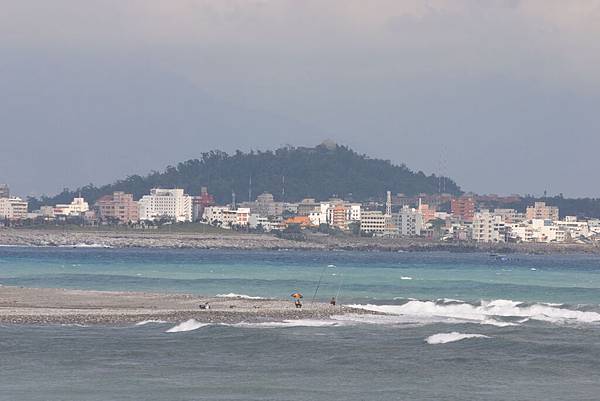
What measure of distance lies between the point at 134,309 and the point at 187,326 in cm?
849

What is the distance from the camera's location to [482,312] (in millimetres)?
56969

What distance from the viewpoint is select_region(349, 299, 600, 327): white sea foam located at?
169 feet

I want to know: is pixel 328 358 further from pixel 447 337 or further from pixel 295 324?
pixel 295 324

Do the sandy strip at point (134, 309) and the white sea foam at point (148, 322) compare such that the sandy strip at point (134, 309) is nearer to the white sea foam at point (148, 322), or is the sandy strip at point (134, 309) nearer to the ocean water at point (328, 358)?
the white sea foam at point (148, 322)

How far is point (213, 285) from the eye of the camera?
8175 centimetres

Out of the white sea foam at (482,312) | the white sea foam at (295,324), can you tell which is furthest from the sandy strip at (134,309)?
the white sea foam at (482,312)

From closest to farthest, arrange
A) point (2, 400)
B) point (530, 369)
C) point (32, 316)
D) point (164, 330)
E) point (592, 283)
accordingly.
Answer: point (2, 400)
point (530, 369)
point (164, 330)
point (32, 316)
point (592, 283)

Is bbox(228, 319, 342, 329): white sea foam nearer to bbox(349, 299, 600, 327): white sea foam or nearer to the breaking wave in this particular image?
the breaking wave

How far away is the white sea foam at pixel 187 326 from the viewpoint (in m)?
43.8

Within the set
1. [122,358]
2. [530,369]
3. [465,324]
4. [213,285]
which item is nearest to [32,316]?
[122,358]

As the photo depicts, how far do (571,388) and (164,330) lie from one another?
52.7 ft

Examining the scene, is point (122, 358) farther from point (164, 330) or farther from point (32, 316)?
point (32, 316)

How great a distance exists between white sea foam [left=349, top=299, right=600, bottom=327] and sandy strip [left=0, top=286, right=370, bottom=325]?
3.01 metres

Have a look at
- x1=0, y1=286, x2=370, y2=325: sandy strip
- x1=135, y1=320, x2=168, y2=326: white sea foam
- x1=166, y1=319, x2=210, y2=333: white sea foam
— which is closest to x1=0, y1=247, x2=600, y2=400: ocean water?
x1=166, y1=319, x2=210, y2=333: white sea foam
